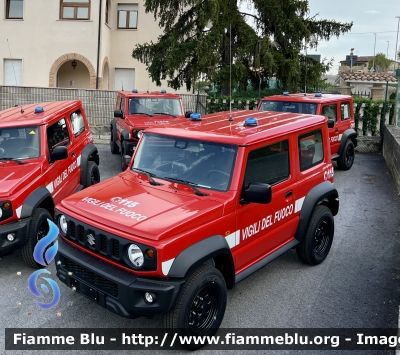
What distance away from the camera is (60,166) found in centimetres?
637

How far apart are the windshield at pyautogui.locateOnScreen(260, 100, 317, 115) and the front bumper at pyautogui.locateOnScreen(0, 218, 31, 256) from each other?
6.64 metres

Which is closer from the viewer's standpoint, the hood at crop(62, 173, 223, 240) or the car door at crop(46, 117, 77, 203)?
the hood at crop(62, 173, 223, 240)

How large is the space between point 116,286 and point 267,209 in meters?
1.77

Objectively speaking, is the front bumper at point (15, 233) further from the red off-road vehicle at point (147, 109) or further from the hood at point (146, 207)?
the red off-road vehicle at point (147, 109)

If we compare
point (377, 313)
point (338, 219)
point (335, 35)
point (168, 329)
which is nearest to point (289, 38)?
point (335, 35)

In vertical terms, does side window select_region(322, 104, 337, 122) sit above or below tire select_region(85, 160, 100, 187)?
above

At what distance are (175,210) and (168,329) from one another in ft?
3.23

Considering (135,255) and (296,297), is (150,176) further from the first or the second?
(296,297)

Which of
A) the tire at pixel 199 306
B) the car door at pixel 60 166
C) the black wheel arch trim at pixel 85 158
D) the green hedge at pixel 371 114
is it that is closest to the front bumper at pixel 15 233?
the car door at pixel 60 166

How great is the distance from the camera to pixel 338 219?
7641mm

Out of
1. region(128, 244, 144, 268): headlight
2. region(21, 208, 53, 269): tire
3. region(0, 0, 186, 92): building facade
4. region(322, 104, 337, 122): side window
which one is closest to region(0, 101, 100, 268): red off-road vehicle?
region(21, 208, 53, 269): tire

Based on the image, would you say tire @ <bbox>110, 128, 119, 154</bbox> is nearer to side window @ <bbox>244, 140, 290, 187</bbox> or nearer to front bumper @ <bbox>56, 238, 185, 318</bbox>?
side window @ <bbox>244, 140, 290, 187</bbox>

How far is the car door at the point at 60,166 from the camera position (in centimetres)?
601

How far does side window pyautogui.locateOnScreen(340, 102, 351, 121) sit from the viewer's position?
36.1 feet
